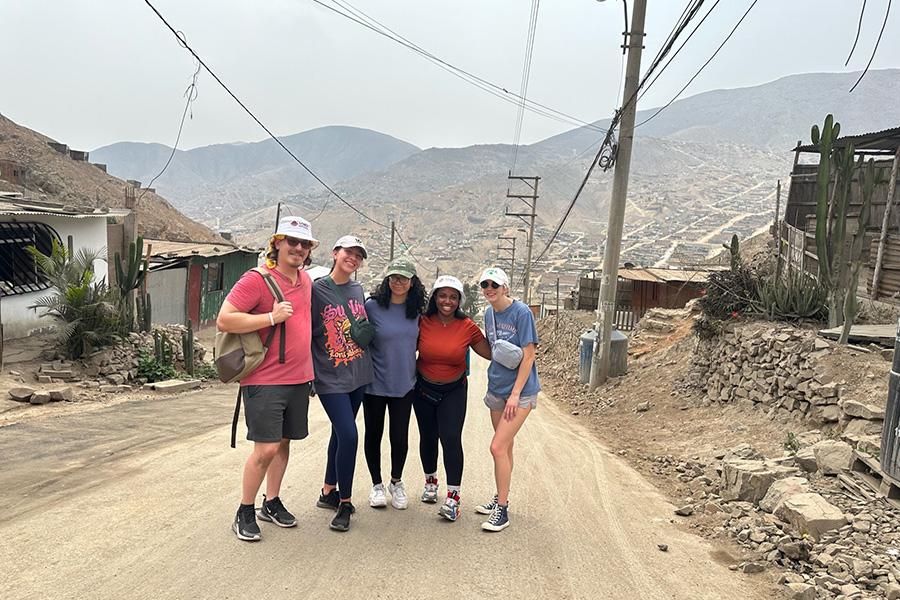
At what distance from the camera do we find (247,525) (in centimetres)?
432

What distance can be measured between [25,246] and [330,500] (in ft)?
37.6

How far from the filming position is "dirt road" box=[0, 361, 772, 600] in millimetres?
3807

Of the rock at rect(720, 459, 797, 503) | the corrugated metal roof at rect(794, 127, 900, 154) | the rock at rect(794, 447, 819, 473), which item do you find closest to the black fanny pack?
the rock at rect(720, 459, 797, 503)

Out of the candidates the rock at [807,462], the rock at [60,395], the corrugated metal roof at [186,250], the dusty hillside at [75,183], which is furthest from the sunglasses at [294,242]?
the dusty hillside at [75,183]

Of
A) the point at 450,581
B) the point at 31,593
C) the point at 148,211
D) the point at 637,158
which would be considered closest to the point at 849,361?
the point at 450,581

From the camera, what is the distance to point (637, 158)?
163 meters

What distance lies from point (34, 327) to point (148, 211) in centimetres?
3455

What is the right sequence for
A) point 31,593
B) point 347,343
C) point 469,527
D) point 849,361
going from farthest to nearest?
point 849,361, point 469,527, point 347,343, point 31,593

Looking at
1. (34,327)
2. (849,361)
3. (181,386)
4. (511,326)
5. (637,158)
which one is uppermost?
(637,158)

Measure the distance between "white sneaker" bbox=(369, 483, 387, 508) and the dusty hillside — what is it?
37246mm

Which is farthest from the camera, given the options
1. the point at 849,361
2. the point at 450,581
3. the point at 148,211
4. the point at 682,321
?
the point at 148,211

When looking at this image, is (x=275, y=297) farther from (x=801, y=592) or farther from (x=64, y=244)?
(x=64, y=244)

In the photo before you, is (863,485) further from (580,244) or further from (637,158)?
(637,158)

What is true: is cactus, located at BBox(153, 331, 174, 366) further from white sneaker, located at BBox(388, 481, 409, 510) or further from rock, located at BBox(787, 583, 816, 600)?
rock, located at BBox(787, 583, 816, 600)
